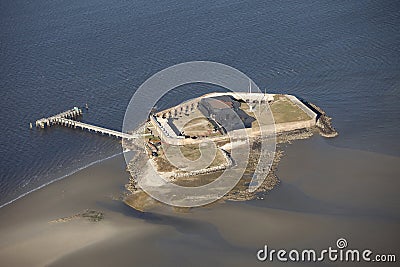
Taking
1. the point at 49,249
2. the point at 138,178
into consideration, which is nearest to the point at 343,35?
the point at 138,178

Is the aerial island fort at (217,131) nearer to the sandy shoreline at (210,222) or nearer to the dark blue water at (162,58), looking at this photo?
the sandy shoreline at (210,222)

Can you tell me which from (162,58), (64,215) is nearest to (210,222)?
(64,215)

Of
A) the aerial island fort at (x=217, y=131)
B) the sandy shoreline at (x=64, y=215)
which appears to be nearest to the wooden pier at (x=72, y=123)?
the aerial island fort at (x=217, y=131)

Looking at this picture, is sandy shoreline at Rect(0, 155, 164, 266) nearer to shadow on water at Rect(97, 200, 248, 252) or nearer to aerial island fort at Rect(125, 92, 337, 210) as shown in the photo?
shadow on water at Rect(97, 200, 248, 252)

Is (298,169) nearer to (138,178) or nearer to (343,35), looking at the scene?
(138,178)

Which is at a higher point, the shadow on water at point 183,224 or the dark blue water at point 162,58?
the dark blue water at point 162,58
